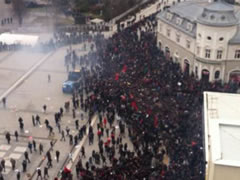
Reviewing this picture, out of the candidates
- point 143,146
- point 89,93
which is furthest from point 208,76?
point 143,146

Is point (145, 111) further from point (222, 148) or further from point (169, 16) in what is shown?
point (169, 16)

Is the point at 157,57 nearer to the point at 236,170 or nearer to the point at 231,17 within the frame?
the point at 231,17

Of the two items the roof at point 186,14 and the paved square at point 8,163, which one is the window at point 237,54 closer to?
the roof at point 186,14

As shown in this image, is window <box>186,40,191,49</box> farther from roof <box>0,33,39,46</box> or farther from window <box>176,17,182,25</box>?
roof <box>0,33,39,46</box>

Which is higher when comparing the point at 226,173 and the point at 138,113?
the point at 226,173

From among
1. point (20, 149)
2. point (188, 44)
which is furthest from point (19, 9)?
point (20, 149)

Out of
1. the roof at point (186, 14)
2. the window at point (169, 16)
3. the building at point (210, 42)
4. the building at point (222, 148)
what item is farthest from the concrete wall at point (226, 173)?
the window at point (169, 16)
